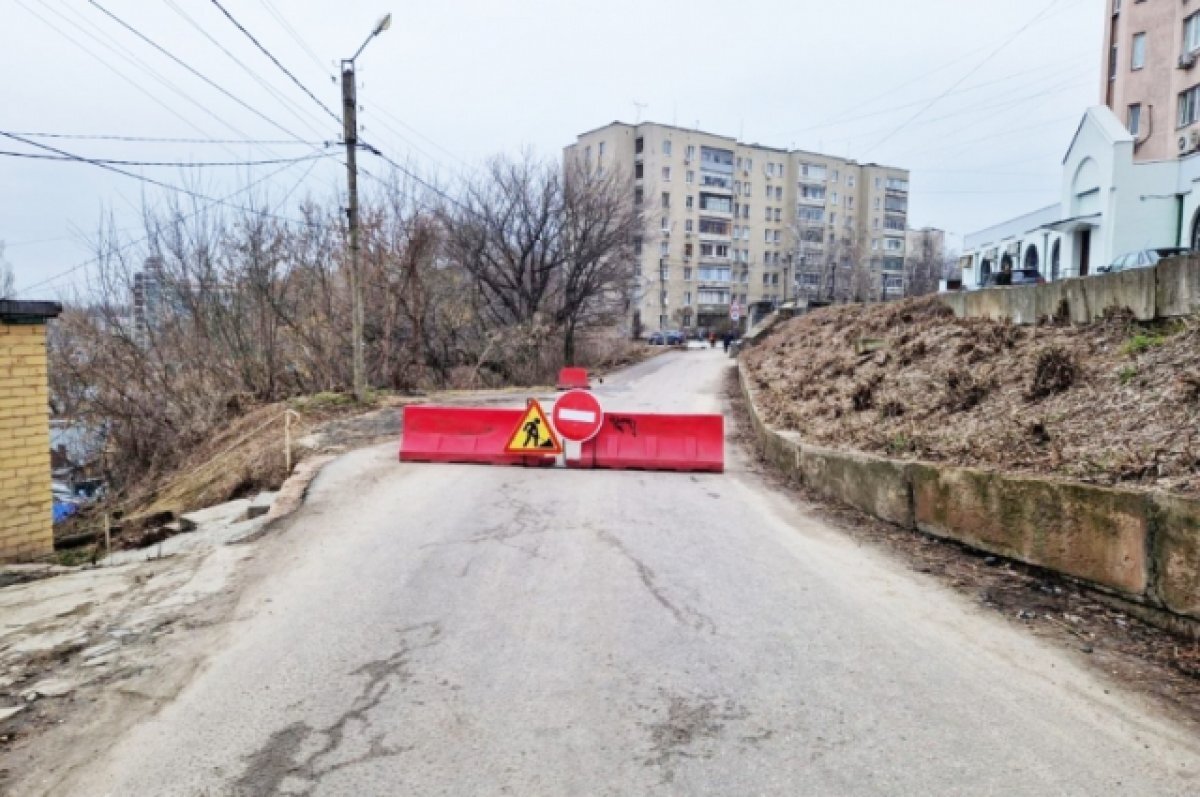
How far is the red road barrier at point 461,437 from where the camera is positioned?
11227 mm

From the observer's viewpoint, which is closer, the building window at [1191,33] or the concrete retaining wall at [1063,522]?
the concrete retaining wall at [1063,522]

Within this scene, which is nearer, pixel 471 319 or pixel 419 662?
pixel 419 662

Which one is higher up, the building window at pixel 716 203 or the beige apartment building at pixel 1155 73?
the building window at pixel 716 203

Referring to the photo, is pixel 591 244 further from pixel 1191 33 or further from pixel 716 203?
pixel 716 203

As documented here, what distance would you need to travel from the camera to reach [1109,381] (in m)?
7.16

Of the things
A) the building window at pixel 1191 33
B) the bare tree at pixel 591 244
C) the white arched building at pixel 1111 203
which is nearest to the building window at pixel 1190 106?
the building window at pixel 1191 33

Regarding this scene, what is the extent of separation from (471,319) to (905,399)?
2362 centimetres

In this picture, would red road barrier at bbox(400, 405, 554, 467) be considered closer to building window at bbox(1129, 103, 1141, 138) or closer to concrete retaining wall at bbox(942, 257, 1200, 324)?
concrete retaining wall at bbox(942, 257, 1200, 324)

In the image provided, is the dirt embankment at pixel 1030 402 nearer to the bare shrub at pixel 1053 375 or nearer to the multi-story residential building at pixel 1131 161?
the bare shrub at pixel 1053 375

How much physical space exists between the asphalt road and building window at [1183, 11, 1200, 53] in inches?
1610

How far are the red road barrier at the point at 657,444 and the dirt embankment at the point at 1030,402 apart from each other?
1.30 metres

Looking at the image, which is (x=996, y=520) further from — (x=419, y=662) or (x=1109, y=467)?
(x=419, y=662)

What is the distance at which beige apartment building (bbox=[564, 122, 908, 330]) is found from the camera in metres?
85.5

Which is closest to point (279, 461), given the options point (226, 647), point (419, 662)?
point (226, 647)
